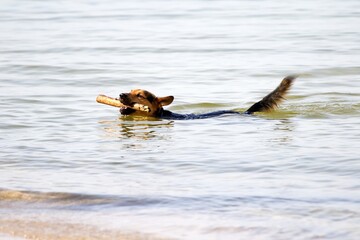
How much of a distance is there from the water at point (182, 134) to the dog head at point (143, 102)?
142 mm

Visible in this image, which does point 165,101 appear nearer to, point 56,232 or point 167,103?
point 167,103

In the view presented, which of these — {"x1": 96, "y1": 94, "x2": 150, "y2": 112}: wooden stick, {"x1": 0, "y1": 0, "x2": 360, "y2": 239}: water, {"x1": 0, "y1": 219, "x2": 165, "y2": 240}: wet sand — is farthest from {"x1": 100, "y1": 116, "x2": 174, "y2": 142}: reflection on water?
{"x1": 0, "y1": 219, "x2": 165, "y2": 240}: wet sand

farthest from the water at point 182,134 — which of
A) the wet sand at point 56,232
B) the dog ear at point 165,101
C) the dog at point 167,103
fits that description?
the dog ear at point 165,101

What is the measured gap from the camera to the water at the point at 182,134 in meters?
6.77

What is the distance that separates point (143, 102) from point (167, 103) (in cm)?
29

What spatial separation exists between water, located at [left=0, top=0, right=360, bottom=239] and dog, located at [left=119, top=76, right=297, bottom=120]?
5.5 inches

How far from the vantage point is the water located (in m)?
6.77

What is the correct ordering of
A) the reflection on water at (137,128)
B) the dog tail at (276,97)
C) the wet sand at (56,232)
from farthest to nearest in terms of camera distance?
the dog tail at (276,97) → the reflection on water at (137,128) → the wet sand at (56,232)

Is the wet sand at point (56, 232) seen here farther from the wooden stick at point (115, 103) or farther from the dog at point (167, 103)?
the wooden stick at point (115, 103)

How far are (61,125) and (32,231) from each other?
4350 mm

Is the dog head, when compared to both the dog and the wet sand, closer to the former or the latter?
the dog

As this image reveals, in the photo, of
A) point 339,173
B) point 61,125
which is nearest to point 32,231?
point 339,173

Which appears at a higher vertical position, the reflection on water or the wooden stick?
the wooden stick

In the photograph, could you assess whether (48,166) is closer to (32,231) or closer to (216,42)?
(32,231)
